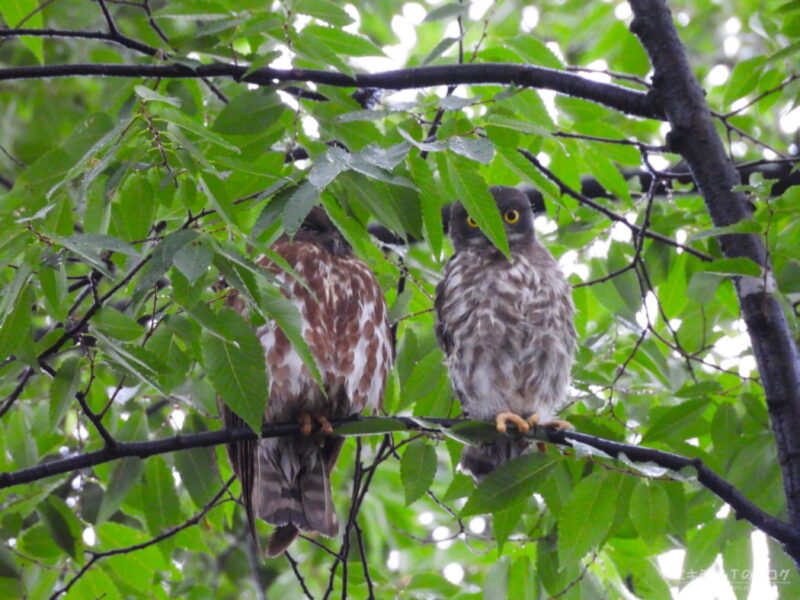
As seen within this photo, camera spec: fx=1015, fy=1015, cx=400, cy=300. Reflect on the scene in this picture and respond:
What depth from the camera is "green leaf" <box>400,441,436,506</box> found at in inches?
124

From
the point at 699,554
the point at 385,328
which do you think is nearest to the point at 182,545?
the point at 385,328

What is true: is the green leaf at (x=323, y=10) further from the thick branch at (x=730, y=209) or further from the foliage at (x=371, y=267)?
the thick branch at (x=730, y=209)

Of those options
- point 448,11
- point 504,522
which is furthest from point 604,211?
point 504,522

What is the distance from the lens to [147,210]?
2.74 m

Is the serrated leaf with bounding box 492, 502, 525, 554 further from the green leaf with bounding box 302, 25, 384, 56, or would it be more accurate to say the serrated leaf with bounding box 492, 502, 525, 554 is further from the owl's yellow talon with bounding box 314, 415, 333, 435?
the green leaf with bounding box 302, 25, 384, 56

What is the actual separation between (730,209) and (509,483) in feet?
3.91

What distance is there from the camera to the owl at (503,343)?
13.0 feet

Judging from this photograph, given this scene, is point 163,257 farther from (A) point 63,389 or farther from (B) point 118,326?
(A) point 63,389

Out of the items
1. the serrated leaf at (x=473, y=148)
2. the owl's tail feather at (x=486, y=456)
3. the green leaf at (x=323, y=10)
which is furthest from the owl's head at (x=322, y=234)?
the serrated leaf at (x=473, y=148)

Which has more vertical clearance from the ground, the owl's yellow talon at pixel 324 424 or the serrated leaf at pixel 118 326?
the owl's yellow talon at pixel 324 424

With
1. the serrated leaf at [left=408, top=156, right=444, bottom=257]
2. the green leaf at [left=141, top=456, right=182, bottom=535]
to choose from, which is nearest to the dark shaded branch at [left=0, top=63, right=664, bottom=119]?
the serrated leaf at [left=408, top=156, right=444, bottom=257]

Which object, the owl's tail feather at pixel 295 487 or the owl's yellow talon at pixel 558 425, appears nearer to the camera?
the owl's yellow talon at pixel 558 425

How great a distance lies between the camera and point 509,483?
8.81 ft

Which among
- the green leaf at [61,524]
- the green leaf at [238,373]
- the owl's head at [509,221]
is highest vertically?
the owl's head at [509,221]
